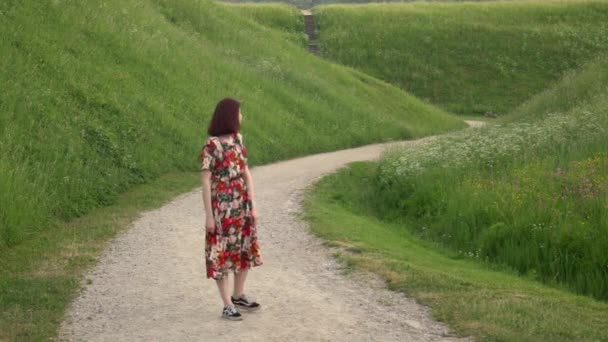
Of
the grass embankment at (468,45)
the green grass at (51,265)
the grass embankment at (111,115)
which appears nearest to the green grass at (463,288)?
the green grass at (51,265)

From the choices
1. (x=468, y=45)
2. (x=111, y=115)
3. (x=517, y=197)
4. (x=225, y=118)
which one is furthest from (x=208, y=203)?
(x=468, y=45)

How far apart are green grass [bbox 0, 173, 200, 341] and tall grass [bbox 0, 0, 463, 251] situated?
39 centimetres

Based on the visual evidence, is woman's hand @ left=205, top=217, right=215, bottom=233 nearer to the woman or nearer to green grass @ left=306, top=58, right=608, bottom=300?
the woman

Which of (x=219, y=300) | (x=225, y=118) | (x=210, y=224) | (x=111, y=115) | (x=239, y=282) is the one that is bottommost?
(x=219, y=300)

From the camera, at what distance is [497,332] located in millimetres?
8703

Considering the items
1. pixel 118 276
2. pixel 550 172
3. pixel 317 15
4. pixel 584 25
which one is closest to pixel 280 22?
pixel 317 15

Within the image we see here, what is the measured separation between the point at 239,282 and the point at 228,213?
88cm

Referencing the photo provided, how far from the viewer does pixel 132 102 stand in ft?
74.0

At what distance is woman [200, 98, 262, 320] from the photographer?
30.6 feet

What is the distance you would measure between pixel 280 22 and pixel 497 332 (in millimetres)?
51402

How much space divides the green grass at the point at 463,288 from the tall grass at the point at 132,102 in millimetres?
4620

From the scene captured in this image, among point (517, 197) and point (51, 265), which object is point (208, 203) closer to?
point (51, 265)

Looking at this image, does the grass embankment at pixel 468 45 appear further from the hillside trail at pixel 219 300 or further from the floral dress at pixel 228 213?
the floral dress at pixel 228 213

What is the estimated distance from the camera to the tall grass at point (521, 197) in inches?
527
